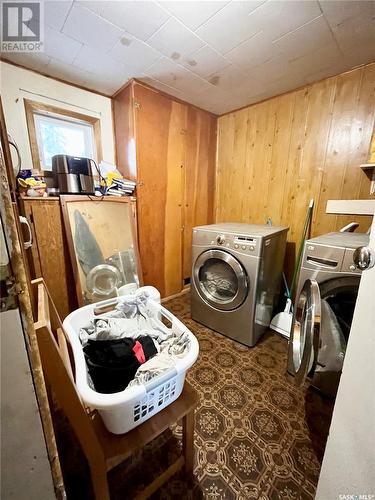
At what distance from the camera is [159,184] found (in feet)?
7.16

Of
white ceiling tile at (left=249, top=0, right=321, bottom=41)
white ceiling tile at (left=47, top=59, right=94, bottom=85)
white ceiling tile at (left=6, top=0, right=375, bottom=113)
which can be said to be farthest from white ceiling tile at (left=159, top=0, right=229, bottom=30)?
white ceiling tile at (left=47, top=59, right=94, bottom=85)

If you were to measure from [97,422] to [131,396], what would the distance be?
0.96 ft

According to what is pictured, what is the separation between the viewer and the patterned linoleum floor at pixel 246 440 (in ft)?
2.89

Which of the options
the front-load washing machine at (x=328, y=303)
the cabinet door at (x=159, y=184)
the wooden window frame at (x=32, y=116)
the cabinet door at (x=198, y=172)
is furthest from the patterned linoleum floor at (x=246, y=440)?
the wooden window frame at (x=32, y=116)

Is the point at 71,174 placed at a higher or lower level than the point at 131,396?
higher

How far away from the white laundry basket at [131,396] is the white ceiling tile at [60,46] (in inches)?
73.5

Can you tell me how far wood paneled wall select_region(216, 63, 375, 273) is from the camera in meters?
1.72

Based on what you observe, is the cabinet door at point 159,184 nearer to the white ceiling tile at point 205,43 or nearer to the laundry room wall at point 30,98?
the white ceiling tile at point 205,43

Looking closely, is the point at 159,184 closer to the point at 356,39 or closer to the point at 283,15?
the point at 283,15

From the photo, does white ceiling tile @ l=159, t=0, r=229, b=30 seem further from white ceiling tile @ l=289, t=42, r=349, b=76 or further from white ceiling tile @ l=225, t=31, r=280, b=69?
white ceiling tile @ l=289, t=42, r=349, b=76

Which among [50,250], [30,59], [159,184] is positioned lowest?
[50,250]

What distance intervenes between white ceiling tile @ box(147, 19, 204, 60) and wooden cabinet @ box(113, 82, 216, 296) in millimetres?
490

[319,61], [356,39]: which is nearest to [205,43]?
[319,61]

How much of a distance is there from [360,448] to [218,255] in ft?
4.23
